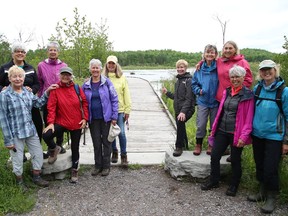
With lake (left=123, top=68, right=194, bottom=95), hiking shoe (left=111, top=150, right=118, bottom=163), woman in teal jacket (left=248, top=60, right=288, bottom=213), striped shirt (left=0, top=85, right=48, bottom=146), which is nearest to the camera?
woman in teal jacket (left=248, top=60, right=288, bottom=213)

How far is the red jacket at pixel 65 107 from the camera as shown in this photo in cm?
455

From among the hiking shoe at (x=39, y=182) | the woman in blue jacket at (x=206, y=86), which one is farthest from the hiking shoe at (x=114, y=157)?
the woman in blue jacket at (x=206, y=86)

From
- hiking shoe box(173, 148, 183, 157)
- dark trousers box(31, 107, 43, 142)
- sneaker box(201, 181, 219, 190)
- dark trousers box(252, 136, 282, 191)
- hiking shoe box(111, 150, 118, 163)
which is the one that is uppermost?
dark trousers box(31, 107, 43, 142)

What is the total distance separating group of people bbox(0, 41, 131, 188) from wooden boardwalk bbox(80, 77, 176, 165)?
1.04 m

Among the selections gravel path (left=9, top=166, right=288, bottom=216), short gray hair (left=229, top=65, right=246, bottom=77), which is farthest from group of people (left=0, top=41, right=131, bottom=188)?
short gray hair (left=229, top=65, right=246, bottom=77)

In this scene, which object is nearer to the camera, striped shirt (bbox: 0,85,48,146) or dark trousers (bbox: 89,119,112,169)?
striped shirt (bbox: 0,85,48,146)

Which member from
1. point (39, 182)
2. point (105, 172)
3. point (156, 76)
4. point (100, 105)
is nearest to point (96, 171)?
point (105, 172)

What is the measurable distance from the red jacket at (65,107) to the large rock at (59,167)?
1.93 feet

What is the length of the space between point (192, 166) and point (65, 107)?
213 centimetres

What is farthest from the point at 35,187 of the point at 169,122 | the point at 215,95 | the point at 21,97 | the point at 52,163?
the point at 169,122

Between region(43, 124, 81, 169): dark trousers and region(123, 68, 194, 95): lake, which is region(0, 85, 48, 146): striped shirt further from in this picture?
region(123, 68, 194, 95): lake

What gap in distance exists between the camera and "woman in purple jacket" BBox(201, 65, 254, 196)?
3.96 meters

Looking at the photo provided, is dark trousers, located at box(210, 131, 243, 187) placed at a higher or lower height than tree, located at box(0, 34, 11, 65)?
lower

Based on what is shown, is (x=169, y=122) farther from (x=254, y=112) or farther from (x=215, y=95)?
(x=254, y=112)
